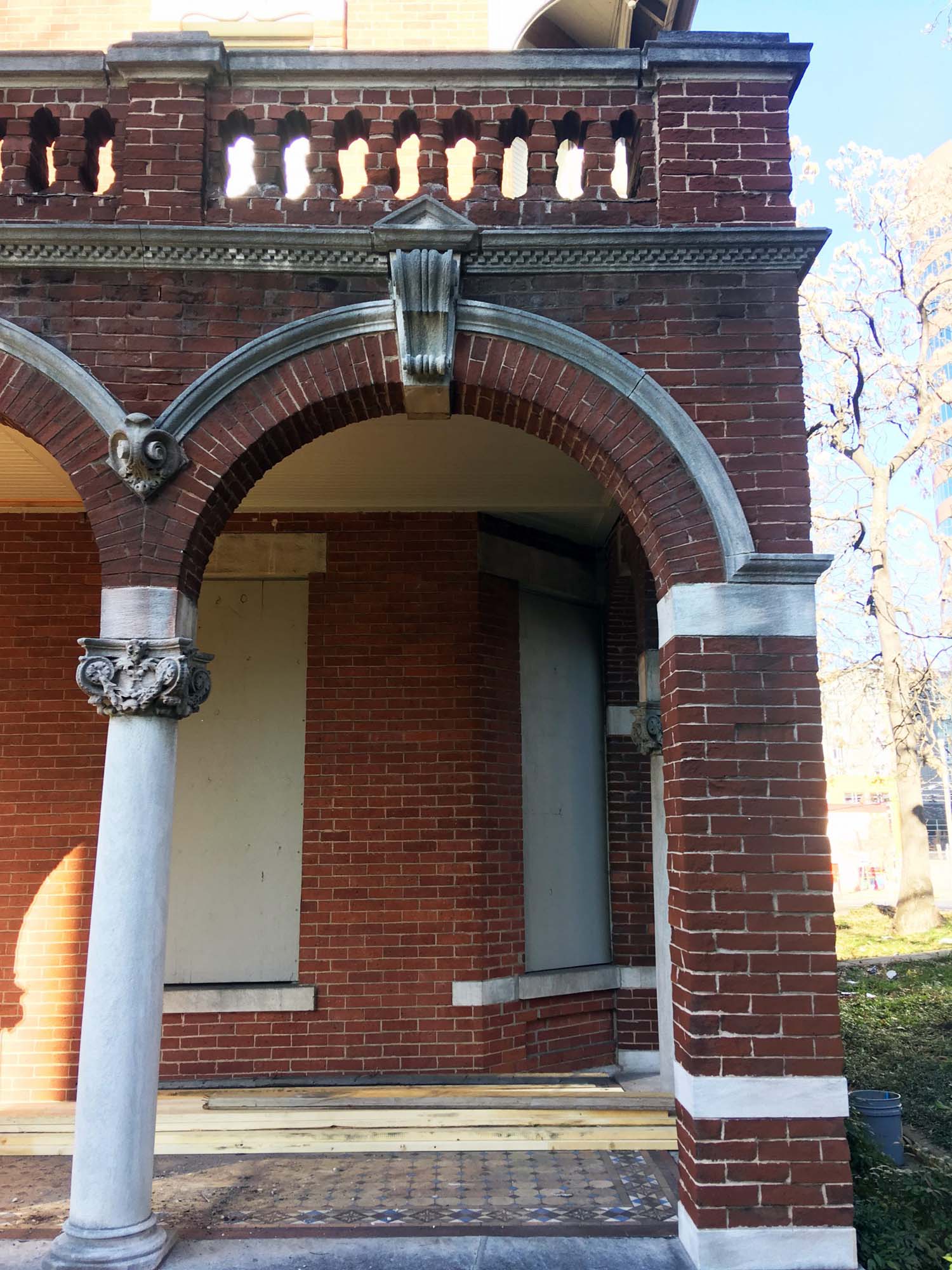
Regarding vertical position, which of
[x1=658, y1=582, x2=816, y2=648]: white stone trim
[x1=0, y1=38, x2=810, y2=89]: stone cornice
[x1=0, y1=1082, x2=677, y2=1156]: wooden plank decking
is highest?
[x1=0, y1=38, x2=810, y2=89]: stone cornice

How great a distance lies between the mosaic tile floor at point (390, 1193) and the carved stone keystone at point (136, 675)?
7.81ft

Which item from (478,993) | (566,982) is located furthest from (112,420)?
(566,982)

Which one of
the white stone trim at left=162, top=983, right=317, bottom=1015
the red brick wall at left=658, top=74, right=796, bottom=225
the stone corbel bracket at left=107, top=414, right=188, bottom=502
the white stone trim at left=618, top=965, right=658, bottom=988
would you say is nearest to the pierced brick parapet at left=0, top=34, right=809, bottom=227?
the red brick wall at left=658, top=74, right=796, bottom=225

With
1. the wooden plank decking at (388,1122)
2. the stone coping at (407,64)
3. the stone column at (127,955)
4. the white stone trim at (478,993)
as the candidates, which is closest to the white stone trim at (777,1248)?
the wooden plank decking at (388,1122)

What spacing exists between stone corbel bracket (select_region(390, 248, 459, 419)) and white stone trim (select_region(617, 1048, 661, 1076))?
5364 millimetres

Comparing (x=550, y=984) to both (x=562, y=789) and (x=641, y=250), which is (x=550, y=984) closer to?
(x=562, y=789)

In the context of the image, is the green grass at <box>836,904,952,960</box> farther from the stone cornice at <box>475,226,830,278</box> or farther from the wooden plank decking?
the stone cornice at <box>475,226,830,278</box>

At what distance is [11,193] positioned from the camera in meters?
4.98

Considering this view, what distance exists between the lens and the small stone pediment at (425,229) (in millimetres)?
4785

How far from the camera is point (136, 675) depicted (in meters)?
4.43

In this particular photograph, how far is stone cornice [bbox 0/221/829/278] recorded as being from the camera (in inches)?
189

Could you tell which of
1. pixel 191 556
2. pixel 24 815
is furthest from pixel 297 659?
pixel 191 556

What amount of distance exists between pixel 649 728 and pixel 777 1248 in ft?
10.9

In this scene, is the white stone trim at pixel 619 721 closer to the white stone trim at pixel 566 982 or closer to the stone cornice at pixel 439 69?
the white stone trim at pixel 566 982
